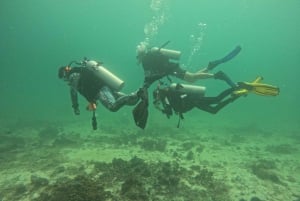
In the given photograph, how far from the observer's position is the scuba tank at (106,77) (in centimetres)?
791

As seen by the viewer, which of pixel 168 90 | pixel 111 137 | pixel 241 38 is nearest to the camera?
pixel 168 90

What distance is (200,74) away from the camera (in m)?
10.3

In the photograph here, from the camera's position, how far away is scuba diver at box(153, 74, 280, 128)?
8.55m

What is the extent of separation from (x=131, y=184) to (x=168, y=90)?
3.43m

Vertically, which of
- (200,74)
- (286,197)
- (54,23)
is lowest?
(286,197)

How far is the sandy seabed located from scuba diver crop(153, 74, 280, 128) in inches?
113

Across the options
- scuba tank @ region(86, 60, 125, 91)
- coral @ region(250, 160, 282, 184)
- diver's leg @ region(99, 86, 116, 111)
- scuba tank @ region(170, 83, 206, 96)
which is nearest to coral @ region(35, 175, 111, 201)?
diver's leg @ region(99, 86, 116, 111)

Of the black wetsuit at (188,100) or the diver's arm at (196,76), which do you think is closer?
the black wetsuit at (188,100)

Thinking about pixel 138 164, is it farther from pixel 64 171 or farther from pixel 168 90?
pixel 168 90

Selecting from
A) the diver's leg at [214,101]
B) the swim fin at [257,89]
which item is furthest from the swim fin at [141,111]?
the swim fin at [257,89]

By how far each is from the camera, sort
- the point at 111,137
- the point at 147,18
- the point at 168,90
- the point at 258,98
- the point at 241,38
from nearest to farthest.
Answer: the point at 168,90 < the point at 111,137 < the point at 258,98 < the point at 147,18 < the point at 241,38

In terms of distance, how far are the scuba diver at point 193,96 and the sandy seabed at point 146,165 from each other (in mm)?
2882

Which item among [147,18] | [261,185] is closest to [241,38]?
[147,18]

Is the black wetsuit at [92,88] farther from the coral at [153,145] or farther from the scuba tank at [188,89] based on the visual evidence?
the coral at [153,145]
